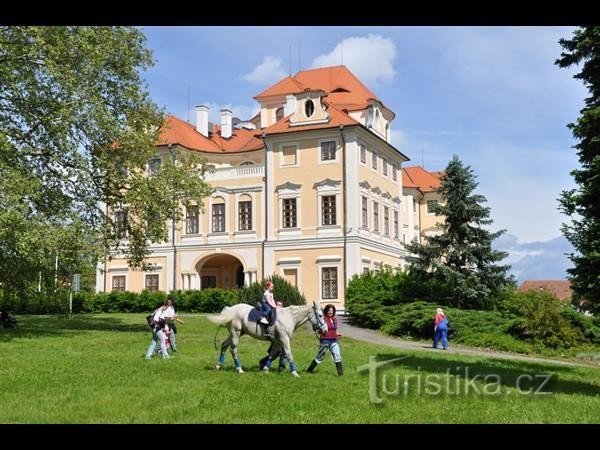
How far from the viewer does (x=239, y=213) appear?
47375 millimetres

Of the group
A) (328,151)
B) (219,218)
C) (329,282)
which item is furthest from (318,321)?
(219,218)

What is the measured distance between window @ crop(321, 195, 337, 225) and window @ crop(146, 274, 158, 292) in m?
12.6

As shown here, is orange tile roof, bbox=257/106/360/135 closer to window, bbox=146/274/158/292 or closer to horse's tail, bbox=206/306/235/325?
window, bbox=146/274/158/292

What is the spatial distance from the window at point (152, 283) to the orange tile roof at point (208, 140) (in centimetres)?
941

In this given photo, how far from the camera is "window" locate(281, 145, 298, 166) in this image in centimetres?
4622

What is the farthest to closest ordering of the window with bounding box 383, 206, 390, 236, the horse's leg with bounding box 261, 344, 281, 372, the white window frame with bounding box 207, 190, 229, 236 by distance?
the window with bounding box 383, 206, 390, 236 → the white window frame with bounding box 207, 190, 229, 236 → the horse's leg with bounding box 261, 344, 281, 372

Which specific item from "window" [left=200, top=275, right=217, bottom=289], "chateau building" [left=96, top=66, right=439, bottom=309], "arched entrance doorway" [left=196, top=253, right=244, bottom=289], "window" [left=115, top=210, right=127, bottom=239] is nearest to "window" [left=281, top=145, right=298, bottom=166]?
"chateau building" [left=96, top=66, right=439, bottom=309]

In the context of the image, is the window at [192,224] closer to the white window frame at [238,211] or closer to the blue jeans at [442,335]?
the white window frame at [238,211]

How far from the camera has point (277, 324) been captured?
48.6ft

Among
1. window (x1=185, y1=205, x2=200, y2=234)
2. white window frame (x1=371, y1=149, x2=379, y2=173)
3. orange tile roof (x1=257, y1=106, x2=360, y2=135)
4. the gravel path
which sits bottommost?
the gravel path

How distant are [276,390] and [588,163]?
9325 mm

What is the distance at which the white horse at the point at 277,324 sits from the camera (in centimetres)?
1476
